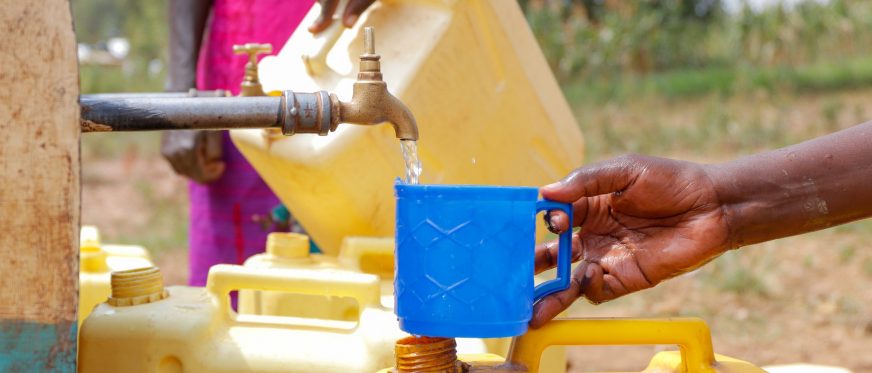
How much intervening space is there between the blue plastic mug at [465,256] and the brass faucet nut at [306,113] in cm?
23

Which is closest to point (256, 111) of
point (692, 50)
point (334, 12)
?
point (334, 12)

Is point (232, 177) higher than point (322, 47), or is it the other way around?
point (322, 47)

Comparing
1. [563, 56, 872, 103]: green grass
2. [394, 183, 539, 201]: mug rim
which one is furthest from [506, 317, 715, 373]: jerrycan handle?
[563, 56, 872, 103]: green grass

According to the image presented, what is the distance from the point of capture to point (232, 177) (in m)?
2.63

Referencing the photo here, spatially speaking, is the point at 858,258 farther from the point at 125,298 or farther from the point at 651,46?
the point at 651,46

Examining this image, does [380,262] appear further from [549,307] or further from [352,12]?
[549,307]

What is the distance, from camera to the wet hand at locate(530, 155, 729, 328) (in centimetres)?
136

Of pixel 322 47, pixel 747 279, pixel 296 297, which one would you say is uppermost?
A: pixel 322 47

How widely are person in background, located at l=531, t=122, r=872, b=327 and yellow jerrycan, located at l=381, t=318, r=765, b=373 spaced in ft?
0.31

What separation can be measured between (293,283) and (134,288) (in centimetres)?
24

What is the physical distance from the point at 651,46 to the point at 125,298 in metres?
9.78

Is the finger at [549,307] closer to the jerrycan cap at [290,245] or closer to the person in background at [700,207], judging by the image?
the person in background at [700,207]

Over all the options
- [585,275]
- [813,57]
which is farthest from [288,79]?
[813,57]

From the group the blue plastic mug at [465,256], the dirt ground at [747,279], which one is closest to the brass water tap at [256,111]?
the blue plastic mug at [465,256]
